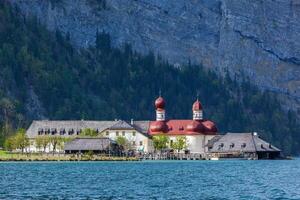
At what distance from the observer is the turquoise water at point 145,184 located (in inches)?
3588

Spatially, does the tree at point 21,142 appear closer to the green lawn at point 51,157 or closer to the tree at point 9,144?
the tree at point 9,144

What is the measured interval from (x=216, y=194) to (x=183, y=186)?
11.3m

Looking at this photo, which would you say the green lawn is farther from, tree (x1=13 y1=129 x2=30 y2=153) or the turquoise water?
the turquoise water

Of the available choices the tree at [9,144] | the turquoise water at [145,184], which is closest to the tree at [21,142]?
the tree at [9,144]

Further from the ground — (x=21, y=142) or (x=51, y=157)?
(x=21, y=142)

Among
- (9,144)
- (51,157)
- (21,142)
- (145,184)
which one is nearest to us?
(145,184)

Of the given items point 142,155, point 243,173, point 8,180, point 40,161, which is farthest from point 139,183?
point 142,155

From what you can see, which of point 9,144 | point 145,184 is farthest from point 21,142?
point 145,184

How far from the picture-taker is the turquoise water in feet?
299

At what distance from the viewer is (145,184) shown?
10650cm

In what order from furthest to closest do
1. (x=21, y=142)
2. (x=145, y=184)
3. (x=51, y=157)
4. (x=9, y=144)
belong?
(x=9, y=144) → (x=21, y=142) → (x=51, y=157) → (x=145, y=184)

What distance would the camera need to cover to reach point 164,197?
89.2 metres

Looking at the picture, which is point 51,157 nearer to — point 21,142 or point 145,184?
point 21,142

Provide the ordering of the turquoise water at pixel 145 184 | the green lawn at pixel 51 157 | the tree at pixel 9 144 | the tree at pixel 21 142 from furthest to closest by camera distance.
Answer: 1. the tree at pixel 9 144
2. the tree at pixel 21 142
3. the green lawn at pixel 51 157
4. the turquoise water at pixel 145 184
